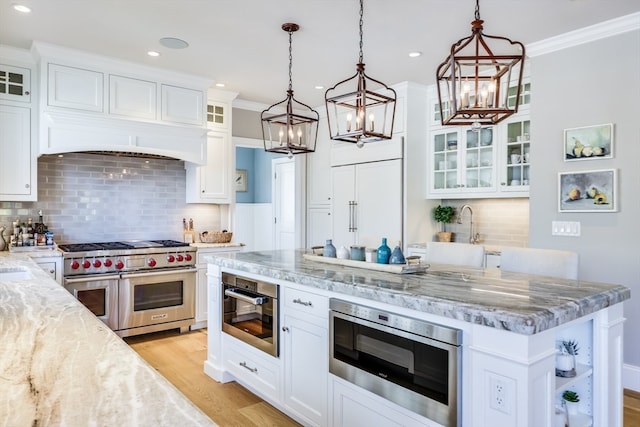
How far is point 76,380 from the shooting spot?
970mm

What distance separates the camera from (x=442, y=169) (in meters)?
4.90

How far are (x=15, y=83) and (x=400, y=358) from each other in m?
4.09

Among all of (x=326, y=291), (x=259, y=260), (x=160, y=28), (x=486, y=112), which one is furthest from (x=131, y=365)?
(x=160, y=28)

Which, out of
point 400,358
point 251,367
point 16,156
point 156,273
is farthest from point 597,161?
point 16,156

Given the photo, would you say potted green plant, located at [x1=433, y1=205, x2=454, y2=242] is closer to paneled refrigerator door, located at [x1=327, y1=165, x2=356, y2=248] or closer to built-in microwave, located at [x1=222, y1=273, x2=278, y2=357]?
paneled refrigerator door, located at [x1=327, y1=165, x2=356, y2=248]

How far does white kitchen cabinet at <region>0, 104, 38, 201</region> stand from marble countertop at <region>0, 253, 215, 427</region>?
285 cm

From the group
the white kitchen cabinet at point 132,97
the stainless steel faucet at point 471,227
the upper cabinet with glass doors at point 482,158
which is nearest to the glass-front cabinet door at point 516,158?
the upper cabinet with glass doors at point 482,158

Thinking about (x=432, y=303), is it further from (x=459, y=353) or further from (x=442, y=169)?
(x=442, y=169)

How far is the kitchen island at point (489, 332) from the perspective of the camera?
156 cm

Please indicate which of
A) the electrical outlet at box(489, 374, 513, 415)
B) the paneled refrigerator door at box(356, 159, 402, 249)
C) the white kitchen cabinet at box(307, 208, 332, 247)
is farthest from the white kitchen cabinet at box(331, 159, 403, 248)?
the electrical outlet at box(489, 374, 513, 415)

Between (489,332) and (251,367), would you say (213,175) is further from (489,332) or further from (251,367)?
(489,332)

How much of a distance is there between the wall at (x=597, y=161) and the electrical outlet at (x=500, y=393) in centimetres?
236

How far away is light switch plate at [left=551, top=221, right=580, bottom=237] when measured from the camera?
3533mm

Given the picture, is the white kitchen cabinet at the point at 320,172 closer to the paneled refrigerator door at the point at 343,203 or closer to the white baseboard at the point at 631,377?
the paneled refrigerator door at the point at 343,203
